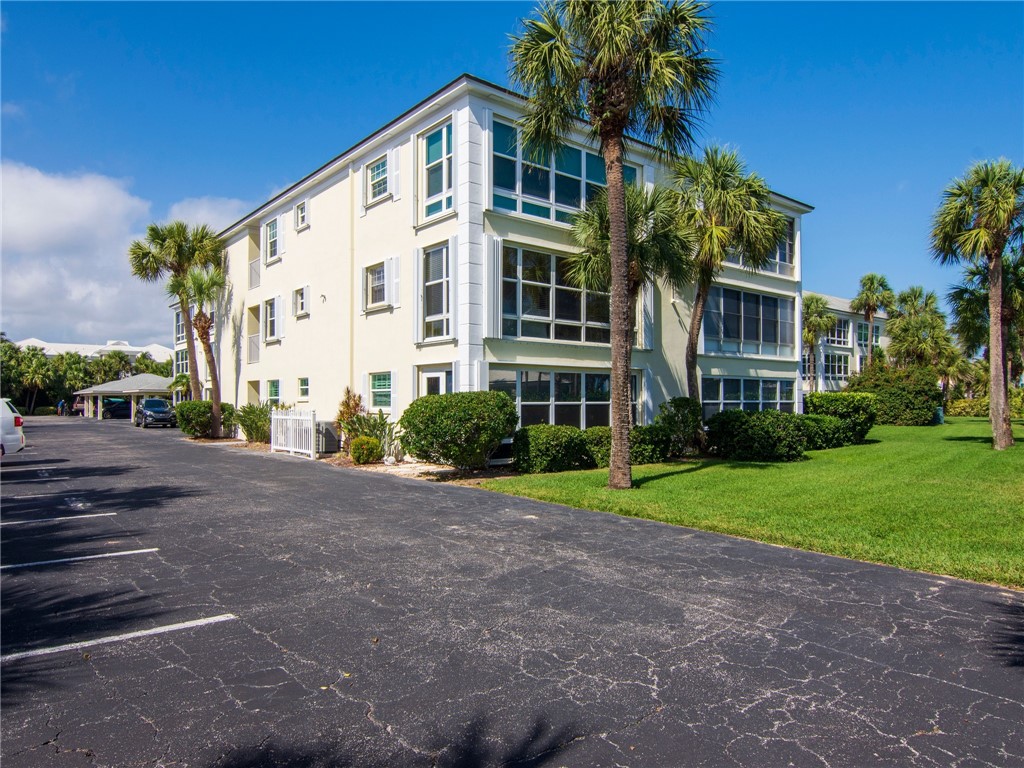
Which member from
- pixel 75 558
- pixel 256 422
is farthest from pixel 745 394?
pixel 75 558

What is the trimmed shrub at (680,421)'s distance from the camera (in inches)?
717

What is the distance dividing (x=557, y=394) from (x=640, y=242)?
14.9 feet

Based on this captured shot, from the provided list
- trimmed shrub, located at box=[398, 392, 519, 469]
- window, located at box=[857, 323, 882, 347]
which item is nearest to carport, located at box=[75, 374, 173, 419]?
trimmed shrub, located at box=[398, 392, 519, 469]

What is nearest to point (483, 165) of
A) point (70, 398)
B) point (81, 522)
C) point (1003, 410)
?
point (81, 522)

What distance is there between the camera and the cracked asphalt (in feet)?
11.5

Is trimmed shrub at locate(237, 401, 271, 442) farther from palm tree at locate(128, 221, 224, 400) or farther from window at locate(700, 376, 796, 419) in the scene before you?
window at locate(700, 376, 796, 419)

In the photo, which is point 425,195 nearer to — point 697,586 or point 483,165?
point 483,165

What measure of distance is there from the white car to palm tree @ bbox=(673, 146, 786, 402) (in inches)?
687

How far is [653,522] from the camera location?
957 cm

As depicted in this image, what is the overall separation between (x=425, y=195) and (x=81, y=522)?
1175 cm

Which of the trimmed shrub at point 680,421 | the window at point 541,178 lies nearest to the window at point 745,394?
the trimmed shrub at point 680,421

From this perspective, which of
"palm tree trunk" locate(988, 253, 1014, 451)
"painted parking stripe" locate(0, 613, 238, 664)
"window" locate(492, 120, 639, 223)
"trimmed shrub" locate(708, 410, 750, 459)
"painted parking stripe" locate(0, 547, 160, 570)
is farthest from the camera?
"palm tree trunk" locate(988, 253, 1014, 451)

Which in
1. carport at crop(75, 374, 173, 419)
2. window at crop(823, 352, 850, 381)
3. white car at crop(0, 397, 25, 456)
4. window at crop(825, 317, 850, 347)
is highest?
window at crop(825, 317, 850, 347)

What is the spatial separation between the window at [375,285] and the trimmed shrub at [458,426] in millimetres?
5867
